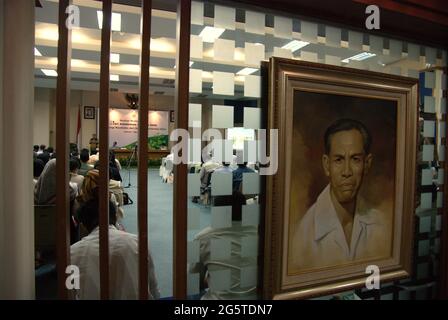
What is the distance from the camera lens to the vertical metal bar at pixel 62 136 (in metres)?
0.95

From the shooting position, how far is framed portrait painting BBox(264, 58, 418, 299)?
1195 millimetres

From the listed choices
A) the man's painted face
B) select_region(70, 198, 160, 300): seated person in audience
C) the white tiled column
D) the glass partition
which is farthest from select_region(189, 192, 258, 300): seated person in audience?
the white tiled column

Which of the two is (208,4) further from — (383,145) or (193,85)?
(383,145)

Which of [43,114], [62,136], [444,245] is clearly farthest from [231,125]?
[43,114]

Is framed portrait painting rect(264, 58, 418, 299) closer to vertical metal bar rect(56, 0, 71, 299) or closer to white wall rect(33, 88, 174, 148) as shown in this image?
vertical metal bar rect(56, 0, 71, 299)

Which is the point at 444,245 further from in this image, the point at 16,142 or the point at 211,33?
the point at 16,142

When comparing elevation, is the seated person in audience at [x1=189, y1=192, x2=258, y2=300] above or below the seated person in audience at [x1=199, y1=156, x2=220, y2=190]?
below

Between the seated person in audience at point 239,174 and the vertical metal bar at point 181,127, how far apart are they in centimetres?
24

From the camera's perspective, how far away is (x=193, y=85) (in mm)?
1116

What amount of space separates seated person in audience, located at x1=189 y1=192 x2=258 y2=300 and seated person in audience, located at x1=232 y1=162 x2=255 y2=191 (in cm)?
3

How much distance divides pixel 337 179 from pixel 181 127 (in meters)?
0.76

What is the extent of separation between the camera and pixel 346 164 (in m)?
1.34
